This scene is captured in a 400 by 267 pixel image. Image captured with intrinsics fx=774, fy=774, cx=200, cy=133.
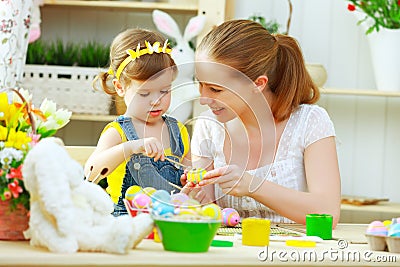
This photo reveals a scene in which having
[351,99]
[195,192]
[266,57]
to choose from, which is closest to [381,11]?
[351,99]

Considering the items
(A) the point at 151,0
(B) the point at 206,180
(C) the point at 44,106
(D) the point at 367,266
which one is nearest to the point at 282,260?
(D) the point at 367,266

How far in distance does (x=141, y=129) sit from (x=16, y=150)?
1.45 feet

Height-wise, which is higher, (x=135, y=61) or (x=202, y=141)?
(x=135, y=61)

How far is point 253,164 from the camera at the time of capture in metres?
1.93

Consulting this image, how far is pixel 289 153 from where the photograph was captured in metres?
1.99

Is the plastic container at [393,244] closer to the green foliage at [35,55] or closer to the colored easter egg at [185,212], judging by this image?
the colored easter egg at [185,212]

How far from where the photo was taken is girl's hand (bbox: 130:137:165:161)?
4.86ft

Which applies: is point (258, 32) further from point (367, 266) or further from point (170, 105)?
point (367, 266)

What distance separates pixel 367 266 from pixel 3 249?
1.77 feet

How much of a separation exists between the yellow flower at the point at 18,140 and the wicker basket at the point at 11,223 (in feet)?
0.30

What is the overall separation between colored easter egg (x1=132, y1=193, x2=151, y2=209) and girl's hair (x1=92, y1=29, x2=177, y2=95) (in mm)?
370

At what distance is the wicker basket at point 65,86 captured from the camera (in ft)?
10.2

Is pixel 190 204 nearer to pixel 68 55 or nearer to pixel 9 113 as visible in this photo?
pixel 9 113

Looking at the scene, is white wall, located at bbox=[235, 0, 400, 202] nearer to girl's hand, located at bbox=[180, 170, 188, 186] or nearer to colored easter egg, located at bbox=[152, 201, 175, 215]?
girl's hand, located at bbox=[180, 170, 188, 186]
